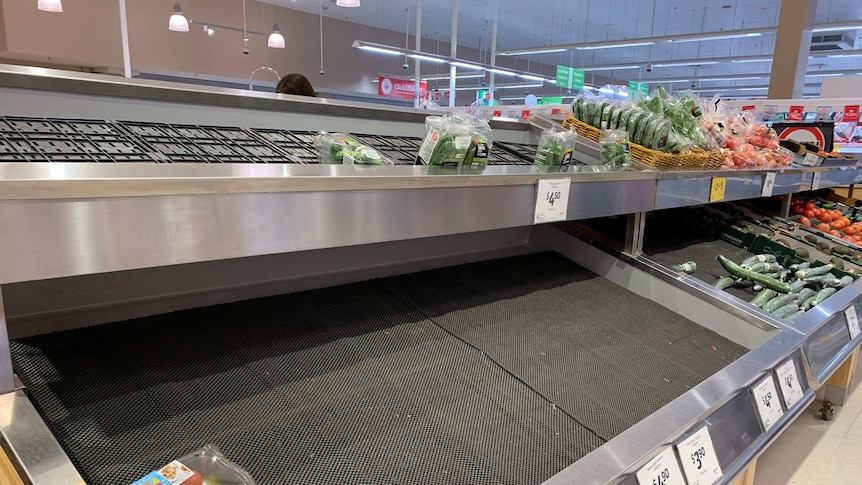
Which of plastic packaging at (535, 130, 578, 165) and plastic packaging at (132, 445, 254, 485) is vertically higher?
plastic packaging at (535, 130, 578, 165)

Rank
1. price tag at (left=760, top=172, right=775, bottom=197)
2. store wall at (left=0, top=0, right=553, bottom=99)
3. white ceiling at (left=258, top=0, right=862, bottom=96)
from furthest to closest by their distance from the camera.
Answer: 1. white ceiling at (left=258, top=0, right=862, bottom=96)
2. store wall at (left=0, top=0, right=553, bottom=99)
3. price tag at (left=760, top=172, right=775, bottom=197)

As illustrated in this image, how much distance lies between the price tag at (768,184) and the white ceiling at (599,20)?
9149 mm

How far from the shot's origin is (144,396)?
0.75 metres

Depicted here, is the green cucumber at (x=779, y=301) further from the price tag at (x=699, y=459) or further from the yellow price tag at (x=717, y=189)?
the price tag at (x=699, y=459)

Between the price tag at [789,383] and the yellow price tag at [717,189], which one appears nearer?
the price tag at [789,383]

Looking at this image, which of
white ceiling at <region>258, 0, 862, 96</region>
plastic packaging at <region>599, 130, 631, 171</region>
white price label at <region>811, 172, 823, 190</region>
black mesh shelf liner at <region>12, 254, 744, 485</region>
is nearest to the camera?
black mesh shelf liner at <region>12, 254, 744, 485</region>

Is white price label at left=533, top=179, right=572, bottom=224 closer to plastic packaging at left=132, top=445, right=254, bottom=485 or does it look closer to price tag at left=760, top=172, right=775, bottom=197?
plastic packaging at left=132, top=445, right=254, bottom=485

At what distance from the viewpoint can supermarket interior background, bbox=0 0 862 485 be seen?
0.60 m

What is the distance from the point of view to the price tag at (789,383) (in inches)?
46.1

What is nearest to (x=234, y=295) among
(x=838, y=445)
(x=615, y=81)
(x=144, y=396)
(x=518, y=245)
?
(x=144, y=396)

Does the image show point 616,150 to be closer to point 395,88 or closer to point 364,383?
point 364,383

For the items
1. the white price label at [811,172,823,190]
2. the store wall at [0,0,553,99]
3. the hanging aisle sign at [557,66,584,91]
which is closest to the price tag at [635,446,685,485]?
the white price label at [811,172,823,190]

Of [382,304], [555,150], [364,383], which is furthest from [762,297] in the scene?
[364,383]

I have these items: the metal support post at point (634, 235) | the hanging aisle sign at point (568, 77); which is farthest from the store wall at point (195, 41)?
the metal support post at point (634, 235)
